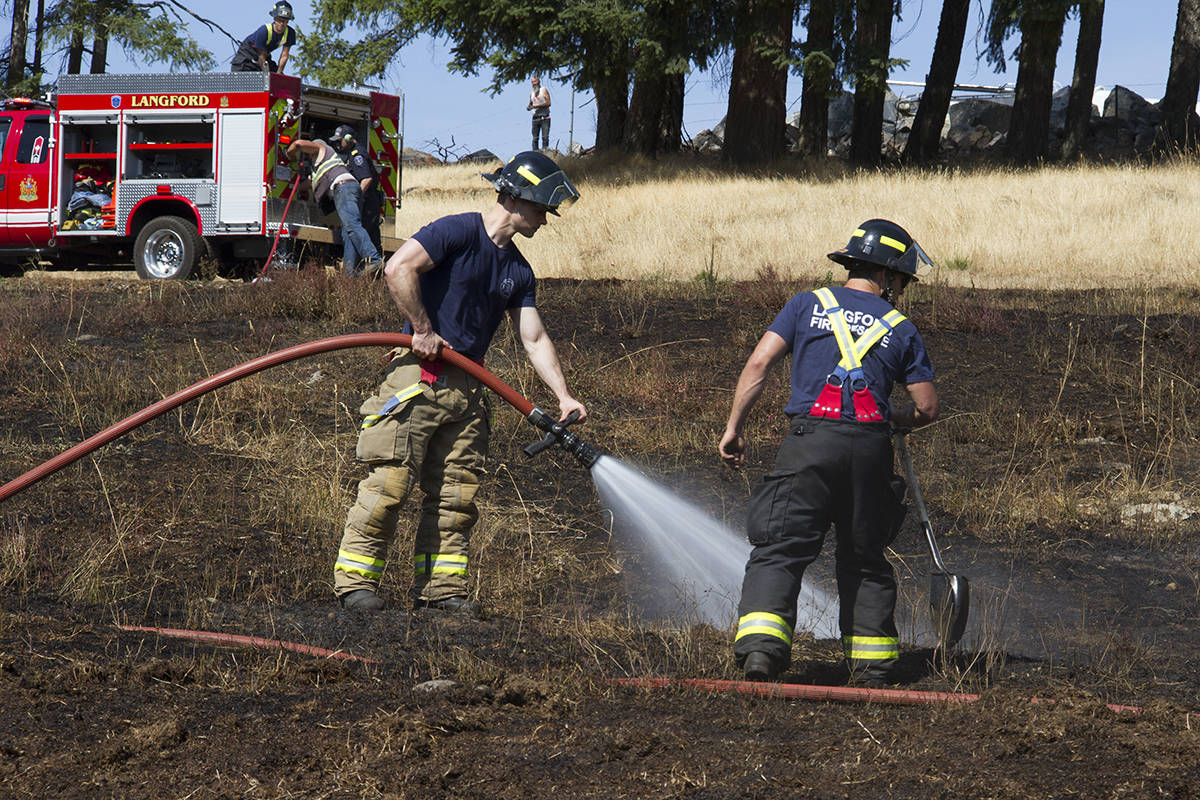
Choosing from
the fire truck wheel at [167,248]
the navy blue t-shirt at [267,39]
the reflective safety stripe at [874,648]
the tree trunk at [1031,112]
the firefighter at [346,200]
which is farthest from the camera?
the tree trunk at [1031,112]

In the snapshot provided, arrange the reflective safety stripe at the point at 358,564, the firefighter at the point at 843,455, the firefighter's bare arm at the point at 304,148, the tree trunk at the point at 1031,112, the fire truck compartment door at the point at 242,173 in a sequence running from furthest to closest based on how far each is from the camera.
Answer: the tree trunk at the point at 1031,112 → the fire truck compartment door at the point at 242,173 → the firefighter's bare arm at the point at 304,148 → the reflective safety stripe at the point at 358,564 → the firefighter at the point at 843,455

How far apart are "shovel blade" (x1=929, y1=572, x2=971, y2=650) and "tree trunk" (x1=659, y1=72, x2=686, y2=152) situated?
68.7 feet

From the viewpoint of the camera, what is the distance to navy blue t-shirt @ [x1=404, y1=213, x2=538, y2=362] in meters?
4.70

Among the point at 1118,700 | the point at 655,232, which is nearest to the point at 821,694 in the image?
the point at 1118,700

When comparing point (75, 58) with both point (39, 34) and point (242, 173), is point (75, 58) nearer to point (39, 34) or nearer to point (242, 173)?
point (39, 34)

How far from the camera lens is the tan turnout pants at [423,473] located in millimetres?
4746

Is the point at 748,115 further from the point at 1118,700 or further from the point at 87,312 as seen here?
the point at 1118,700

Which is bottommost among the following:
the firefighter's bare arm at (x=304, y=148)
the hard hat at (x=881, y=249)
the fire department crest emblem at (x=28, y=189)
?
the hard hat at (x=881, y=249)

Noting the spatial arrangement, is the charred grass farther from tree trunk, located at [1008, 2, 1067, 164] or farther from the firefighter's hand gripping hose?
tree trunk, located at [1008, 2, 1067, 164]

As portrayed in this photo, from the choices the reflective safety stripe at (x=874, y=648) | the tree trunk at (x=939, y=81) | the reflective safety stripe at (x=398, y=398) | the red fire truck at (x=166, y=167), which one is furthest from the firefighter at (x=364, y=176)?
the tree trunk at (x=939, y=81)

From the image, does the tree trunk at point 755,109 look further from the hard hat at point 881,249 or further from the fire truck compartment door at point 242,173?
the hard hat at point 881,249

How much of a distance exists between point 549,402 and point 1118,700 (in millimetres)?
4991

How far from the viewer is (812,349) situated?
4.27 m

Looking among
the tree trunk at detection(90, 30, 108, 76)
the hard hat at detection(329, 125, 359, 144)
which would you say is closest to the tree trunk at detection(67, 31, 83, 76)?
the tree trunk at detection(90, 30, 108, 76)
